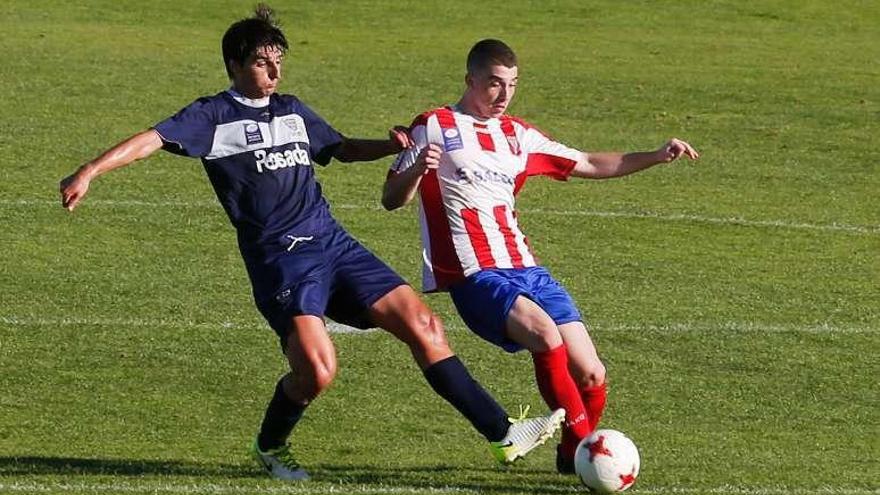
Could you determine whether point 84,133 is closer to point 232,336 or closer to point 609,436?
point 232,336

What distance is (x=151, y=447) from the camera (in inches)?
A: 375

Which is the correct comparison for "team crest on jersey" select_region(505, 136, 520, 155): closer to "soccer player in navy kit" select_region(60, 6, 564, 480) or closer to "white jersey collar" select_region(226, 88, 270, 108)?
"soccer player in navy kit" select_region(60, 6, 564, 480)

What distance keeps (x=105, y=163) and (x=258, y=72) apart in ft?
3.25

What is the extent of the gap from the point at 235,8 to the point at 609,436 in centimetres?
1763

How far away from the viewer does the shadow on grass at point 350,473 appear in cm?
878

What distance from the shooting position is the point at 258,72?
29.4 feet

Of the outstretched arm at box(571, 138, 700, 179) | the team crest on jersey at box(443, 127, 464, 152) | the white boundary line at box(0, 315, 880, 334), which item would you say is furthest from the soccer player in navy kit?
the white boundary line at box(0, 315, 880, 334)

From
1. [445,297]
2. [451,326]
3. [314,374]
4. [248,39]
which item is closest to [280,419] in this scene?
[314,374]

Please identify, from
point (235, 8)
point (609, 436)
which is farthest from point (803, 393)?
point (235, 8)

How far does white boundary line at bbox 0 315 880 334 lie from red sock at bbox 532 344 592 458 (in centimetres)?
335

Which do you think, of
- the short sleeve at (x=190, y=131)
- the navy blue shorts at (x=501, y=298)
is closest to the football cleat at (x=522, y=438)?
the navy blue shorts at (x=501, y=298)

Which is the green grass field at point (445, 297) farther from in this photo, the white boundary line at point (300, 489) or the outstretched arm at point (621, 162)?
the outstretched arm at point (621, 162)

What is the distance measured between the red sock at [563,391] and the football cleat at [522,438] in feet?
0.80

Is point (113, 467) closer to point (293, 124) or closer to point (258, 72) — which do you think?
point (293, 124)
